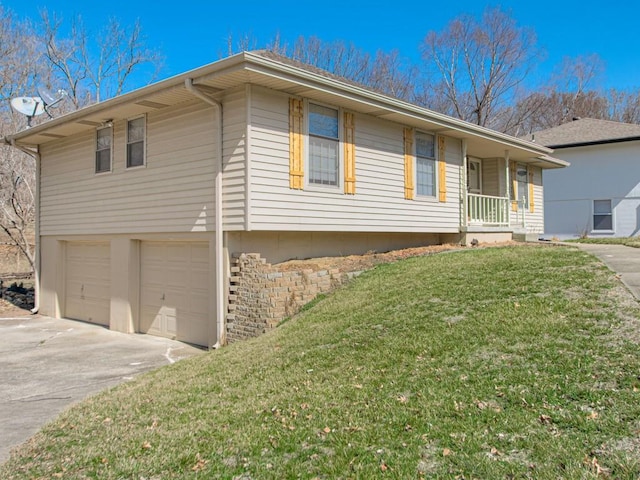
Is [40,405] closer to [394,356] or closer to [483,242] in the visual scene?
[394,356]

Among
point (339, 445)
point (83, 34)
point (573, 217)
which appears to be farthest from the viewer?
point (83, 34)

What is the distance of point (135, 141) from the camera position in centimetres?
1108

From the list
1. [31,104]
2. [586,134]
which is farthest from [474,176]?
[31,104]

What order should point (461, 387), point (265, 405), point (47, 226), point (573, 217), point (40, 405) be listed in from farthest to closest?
point (573, 217) < point (47, 226) < point (40, 405) < point (265, 405) < point (461, 387)

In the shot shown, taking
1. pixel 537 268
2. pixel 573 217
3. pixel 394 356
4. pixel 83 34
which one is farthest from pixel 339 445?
pixel 83 34

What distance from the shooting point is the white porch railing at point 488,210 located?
14672mm

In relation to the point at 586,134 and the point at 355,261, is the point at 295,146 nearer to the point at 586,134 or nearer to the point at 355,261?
the point at 355,261

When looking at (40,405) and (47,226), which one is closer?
(40,405)

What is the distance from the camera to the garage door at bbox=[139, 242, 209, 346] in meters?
10.1

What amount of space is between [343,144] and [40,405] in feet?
22.1

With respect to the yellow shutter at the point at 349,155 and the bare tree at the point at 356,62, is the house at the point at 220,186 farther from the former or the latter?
the bare tree at the point at 356,62

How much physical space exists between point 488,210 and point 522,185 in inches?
129

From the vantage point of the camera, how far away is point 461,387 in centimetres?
432

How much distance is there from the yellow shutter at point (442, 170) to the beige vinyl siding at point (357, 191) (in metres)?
0.17
